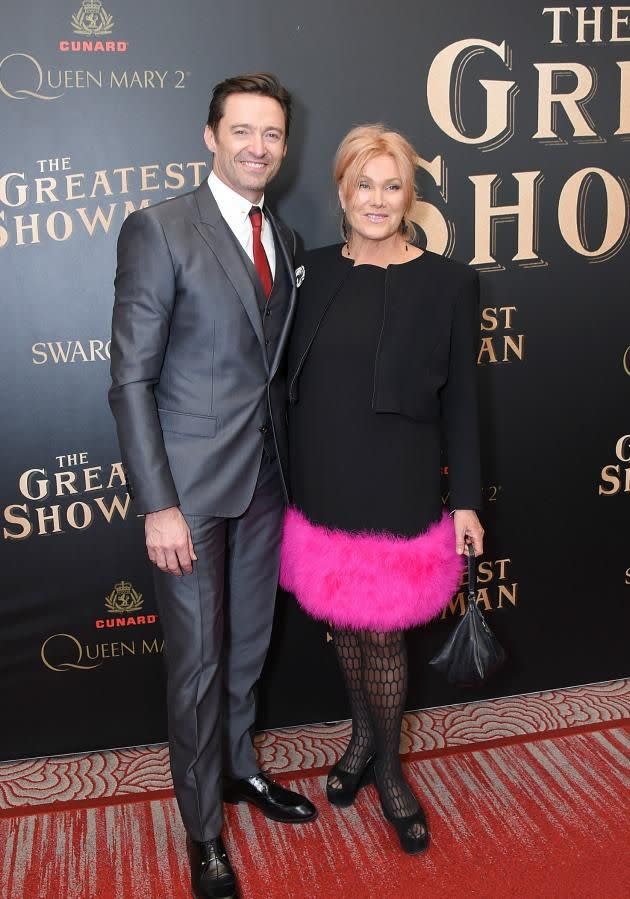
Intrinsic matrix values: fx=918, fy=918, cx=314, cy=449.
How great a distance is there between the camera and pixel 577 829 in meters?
2.34

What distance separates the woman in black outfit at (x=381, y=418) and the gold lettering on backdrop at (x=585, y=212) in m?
0.71

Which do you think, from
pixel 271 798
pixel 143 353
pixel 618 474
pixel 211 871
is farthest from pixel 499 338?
pixel 211 871

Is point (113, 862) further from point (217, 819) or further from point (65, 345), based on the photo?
point (65, 345)

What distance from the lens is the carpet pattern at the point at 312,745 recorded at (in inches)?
102

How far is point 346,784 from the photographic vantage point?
8.11ft

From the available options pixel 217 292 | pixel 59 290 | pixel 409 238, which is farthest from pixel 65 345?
pixel 409 238

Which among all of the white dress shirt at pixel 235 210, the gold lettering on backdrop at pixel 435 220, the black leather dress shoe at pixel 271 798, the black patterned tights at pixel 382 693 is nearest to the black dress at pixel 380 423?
the black patterned tights at pixel 382 693

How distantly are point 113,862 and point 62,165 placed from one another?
177 cm

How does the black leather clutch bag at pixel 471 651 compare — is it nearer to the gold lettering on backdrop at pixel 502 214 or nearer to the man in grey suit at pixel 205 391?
the man in grey suit at pixel 205 391

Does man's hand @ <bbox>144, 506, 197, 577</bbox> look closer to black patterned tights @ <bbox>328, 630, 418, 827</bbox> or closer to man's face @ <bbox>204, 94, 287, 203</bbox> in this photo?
black patterned tights @ <bbox>328, 630, 418, 827</bbox>

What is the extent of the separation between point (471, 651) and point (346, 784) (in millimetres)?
549

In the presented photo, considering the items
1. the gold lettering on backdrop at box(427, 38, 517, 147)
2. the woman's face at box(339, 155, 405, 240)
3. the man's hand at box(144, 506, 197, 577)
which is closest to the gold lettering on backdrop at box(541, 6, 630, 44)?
the gold lettering on backdrop at box(427, 38, 517, 147)

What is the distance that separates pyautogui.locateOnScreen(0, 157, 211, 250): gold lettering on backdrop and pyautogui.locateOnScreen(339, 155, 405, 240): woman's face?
549 mm

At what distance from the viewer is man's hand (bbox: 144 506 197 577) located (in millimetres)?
1996
